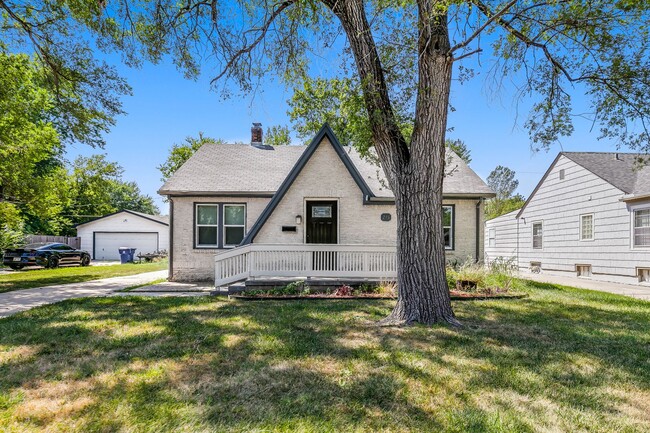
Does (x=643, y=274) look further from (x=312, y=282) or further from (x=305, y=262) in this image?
(x=305, y=262)

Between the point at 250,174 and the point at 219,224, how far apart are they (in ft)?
7.10

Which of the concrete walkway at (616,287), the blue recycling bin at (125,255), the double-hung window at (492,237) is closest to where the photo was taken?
the concrete walkway at (616,287)

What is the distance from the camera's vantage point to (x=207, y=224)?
40.0ft

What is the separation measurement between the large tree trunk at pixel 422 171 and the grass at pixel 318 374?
535mm

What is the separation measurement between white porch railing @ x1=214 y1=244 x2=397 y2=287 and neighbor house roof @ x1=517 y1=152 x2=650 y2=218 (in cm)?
889

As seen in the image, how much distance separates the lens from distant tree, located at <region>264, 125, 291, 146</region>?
2838cm

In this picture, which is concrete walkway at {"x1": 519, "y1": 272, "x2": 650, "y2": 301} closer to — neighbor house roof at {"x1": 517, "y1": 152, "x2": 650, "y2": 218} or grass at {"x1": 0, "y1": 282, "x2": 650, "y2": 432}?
neighbor house roof at {"x1": 517, "y1": 152, "x2": 650, "y2": 218}

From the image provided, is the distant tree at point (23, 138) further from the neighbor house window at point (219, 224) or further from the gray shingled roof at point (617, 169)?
the gray shingled roof at point (617, 169)

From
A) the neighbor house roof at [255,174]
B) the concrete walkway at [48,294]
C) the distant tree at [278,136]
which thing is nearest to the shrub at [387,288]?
the neighbor house roof at [255,174]

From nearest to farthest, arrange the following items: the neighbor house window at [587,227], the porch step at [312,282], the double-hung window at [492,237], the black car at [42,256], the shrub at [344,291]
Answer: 1. the shrub at [344,291]
2. the porch step at [312,282]
3. the neighbor house window at [587,227]
4. the black car at [42,256]
5. the double-hung window at [492,237]

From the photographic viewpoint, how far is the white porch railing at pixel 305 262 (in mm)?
9180

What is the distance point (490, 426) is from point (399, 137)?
4.35m

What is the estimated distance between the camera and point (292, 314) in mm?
6629

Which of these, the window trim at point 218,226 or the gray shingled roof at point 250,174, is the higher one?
the gray shingled roof at point 250,174
